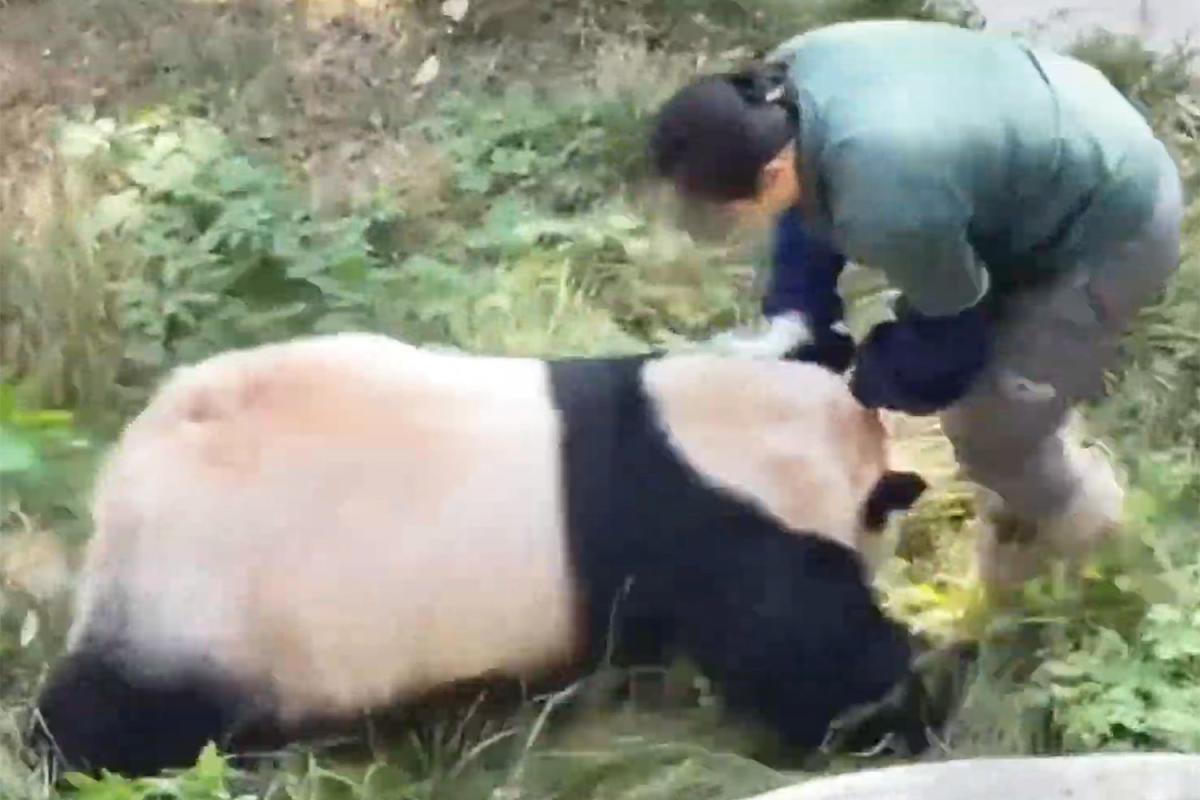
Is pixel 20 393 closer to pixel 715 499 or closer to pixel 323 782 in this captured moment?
pixel 323 782

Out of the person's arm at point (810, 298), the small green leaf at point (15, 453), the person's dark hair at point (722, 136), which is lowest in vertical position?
the person's arm at point (810, 298)

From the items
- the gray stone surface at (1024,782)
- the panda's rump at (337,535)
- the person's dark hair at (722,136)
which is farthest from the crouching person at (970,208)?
the gray stone surface at (1024,782)

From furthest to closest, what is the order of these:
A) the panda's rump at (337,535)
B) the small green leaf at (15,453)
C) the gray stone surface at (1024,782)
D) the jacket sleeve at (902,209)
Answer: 1. the panda's rump at (337,535)
2. the jacket sleeve at (902,209)
3. the gray stone surface at (1024,782)
4. the small green leaf at (15,453)

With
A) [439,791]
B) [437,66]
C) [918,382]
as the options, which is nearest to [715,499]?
[918,382]

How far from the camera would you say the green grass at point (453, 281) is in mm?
2068

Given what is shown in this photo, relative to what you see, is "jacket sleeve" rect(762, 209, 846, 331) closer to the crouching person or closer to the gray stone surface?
the crouching person

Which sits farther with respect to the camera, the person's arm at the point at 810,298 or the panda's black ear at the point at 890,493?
the person's arm at the point at 810,298

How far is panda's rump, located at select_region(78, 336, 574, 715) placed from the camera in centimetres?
193

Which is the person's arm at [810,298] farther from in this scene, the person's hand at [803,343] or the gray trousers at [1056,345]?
the gray trousers at [1056,345]

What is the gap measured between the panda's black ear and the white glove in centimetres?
24

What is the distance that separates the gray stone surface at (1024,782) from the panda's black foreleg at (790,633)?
0.43 meters

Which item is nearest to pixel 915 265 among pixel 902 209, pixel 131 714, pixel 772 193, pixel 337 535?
pixel 902 209

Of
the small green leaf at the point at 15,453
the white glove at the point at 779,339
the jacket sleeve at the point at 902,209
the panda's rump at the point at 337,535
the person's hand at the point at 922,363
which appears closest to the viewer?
the small green leaf at the point at 15,453

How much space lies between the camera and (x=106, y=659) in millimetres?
1935
